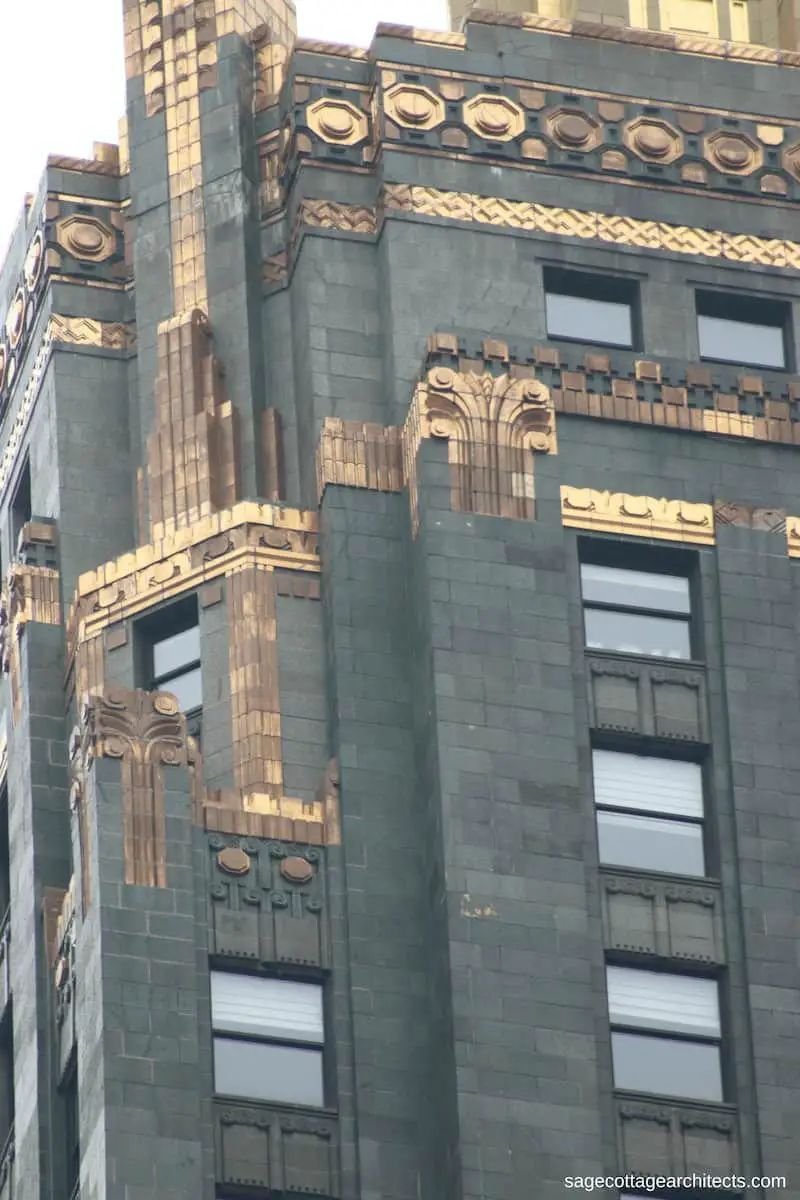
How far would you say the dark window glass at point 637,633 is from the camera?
92250 millimetres

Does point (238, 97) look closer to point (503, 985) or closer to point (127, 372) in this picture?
point (127, 372)

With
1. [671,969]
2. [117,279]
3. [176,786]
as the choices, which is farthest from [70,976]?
[117,279]

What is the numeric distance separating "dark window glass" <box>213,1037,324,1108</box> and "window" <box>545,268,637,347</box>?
55.8 feet

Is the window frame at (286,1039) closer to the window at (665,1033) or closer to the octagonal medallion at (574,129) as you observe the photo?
the window at (665,1033)

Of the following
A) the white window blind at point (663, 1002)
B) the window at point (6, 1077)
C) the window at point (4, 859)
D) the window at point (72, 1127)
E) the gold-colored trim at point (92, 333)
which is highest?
the gold-colored trim at point (92, 333)

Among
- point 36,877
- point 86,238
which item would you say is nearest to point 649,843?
point 36,877

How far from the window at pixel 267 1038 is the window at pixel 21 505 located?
17131mm

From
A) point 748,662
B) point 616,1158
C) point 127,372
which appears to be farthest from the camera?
point 127,372

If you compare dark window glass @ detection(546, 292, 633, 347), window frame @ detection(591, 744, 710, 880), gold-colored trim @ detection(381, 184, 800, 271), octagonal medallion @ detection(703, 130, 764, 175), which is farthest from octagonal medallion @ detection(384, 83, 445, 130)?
window frame @ detection(591, 744, 710, 880)

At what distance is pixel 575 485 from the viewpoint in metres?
93.0

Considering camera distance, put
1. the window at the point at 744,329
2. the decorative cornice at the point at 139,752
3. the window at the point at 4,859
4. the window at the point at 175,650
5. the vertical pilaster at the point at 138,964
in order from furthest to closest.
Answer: the window at the point at 744,329 → the window at the point at 4,859 → the window at the point at 175,650 → the decorative cornice at the point at 139,752 → the vertical pilaster at the point at 138,964

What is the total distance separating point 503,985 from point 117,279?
69.0 feet

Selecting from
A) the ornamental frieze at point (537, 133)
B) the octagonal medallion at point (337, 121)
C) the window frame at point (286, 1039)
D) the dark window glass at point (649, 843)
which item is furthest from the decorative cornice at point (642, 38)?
the window frame at point (286, 1039)

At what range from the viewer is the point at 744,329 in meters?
98.8
